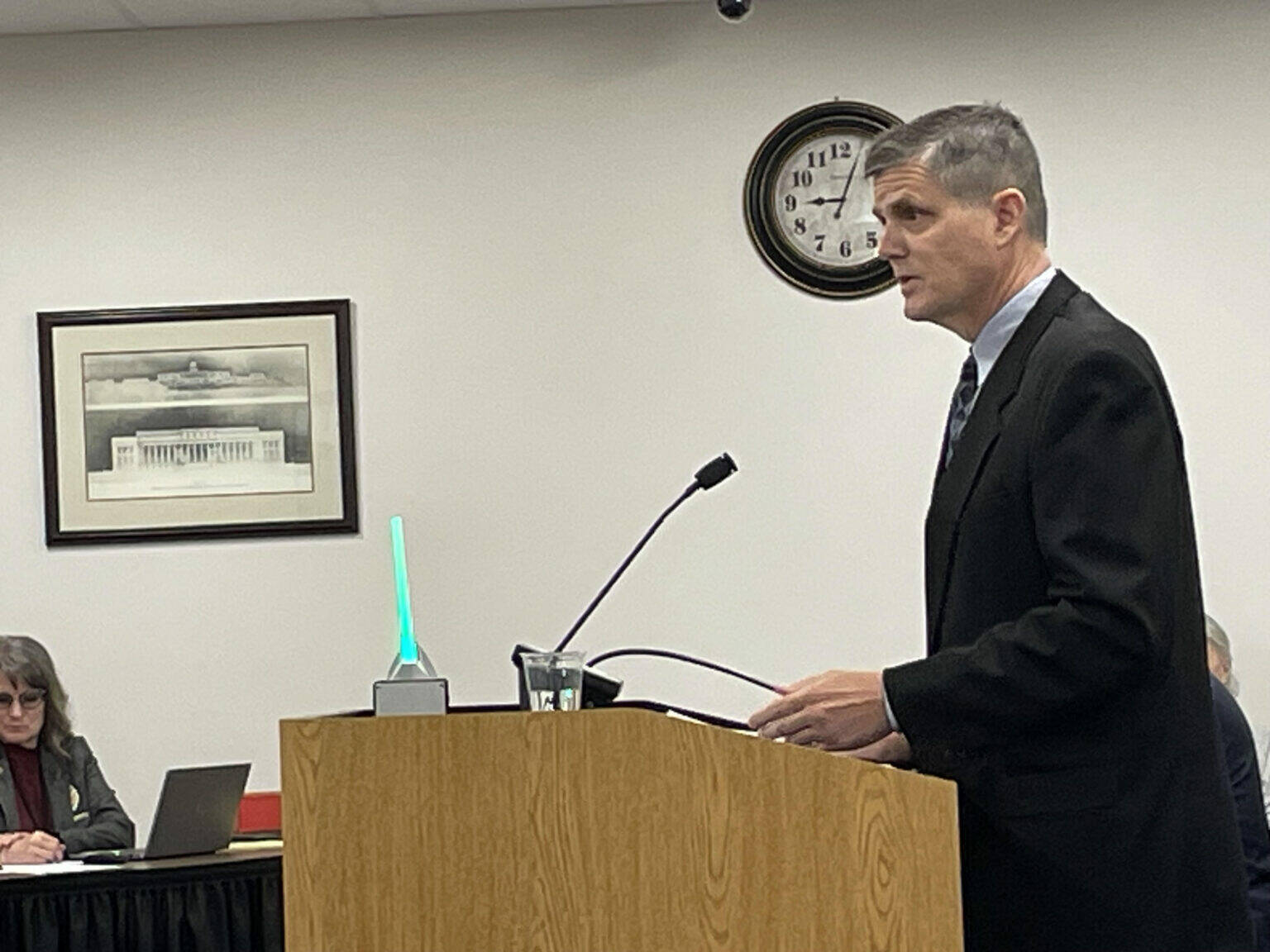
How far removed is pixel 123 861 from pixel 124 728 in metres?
1.29

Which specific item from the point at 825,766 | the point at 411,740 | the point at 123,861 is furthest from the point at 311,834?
the point at 123,861

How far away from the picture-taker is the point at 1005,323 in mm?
2350

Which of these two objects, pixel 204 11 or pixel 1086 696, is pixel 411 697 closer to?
pixel 1086 696

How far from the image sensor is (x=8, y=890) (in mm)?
4074

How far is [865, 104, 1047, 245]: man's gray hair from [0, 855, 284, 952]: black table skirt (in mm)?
2494

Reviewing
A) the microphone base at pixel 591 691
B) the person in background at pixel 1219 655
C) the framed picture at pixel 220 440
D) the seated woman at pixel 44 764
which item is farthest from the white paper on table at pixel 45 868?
the person in background at pixel 1219 655

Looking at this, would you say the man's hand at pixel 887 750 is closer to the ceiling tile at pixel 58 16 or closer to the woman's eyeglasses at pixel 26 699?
the woman's eyeglasses at pixel 26 699

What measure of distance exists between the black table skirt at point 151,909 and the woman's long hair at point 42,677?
3.56 feet

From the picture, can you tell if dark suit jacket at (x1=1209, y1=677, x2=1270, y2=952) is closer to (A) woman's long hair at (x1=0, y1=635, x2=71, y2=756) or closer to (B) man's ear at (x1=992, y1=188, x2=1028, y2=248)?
(B) man's ear at (x1=992, y1=188, x2=1028, y2=248)

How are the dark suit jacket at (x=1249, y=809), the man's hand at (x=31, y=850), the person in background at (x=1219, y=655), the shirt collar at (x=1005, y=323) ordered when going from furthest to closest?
the man's hand at (x=31, y=850), the person in background at (x=1219, y=655), the dark suit jacket at (x=1249, y=809), the shirt collar at (x=1005, y=323)

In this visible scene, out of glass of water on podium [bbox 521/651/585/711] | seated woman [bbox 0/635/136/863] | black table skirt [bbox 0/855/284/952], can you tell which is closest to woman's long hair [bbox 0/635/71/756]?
seated woman [bbox 0/635/136/863]

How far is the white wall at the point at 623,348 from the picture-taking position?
18.9 feet

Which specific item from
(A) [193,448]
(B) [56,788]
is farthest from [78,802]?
(A) [193,448]

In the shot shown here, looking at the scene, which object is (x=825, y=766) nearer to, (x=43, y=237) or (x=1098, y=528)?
(x=1098, y=528)
